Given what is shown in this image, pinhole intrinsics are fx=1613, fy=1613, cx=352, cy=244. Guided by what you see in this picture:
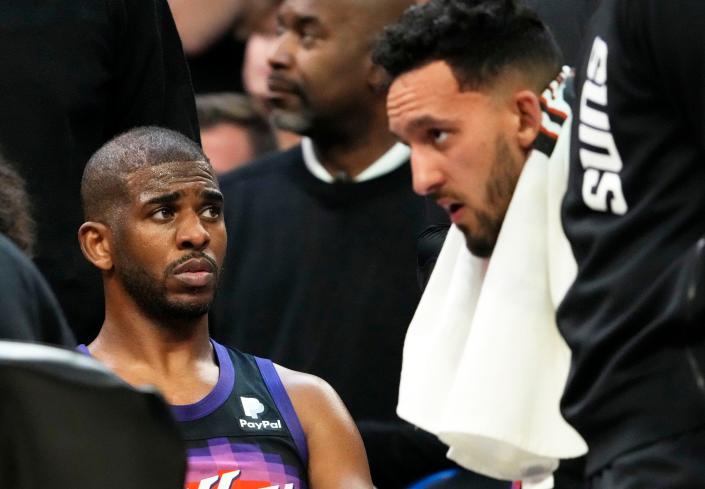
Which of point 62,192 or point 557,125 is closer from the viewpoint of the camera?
point 557,125

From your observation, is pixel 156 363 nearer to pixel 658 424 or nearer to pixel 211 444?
pixel 211 444

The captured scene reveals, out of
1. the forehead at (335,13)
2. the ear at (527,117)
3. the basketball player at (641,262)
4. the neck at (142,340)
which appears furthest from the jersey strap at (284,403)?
the forehead at (335,13)

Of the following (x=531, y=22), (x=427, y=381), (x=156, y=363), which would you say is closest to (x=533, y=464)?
(x=427, y=381)

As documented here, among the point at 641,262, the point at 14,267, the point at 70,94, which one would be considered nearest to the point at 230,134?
the point at 70,94

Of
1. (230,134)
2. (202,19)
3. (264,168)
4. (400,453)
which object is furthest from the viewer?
(202,19)

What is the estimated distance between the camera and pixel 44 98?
132 inches

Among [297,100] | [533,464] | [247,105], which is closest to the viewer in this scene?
[533,464]

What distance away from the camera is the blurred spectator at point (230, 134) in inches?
211

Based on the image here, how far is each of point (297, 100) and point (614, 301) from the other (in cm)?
224

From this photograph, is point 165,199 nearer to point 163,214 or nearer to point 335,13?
point 163,214

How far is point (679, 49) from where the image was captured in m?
2.17

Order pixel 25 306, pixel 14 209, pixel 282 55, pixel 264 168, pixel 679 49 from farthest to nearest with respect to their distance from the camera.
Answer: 1. pixel 264 168
2. pixel 282 55
3. pixel 14 209
4. pixel 679 49
5. pixel 25 306

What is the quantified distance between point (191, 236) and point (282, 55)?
46.3 inches

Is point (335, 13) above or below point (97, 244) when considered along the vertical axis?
above
